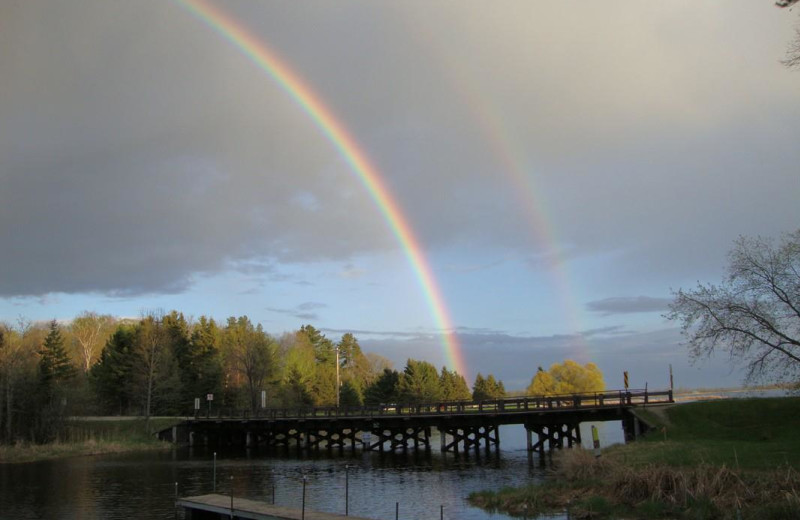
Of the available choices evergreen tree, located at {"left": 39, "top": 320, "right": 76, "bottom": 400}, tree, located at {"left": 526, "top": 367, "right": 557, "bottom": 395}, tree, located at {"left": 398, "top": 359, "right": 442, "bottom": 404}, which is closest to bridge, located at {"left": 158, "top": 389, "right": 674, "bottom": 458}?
evergreen tree, located at {"left": 39, "top": 320, "right": 76, "bottom": 400}

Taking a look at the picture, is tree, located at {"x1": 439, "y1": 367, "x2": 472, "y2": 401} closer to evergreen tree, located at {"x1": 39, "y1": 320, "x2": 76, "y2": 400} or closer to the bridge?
the bridge

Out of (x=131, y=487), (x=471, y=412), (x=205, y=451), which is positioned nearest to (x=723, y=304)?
(x=471, y=412)

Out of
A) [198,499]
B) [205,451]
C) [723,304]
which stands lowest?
[205,451]

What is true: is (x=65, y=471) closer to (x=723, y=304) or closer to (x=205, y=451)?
(x=205, y=451)

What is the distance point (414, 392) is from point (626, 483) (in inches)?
2865

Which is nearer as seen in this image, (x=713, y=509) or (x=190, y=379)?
(x=713, y=509)

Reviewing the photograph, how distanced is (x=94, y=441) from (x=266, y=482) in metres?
31.4

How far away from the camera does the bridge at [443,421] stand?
47.8 meters

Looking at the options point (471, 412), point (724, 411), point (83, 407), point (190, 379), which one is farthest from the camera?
point (190, 379)

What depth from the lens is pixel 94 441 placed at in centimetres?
6034

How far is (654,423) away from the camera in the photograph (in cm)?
3909

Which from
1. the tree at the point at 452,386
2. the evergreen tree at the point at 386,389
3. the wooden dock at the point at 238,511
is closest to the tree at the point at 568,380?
the tree at the point at 452,386

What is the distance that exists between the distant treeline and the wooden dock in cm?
4279

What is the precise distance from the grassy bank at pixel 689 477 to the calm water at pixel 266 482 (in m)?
3.45
